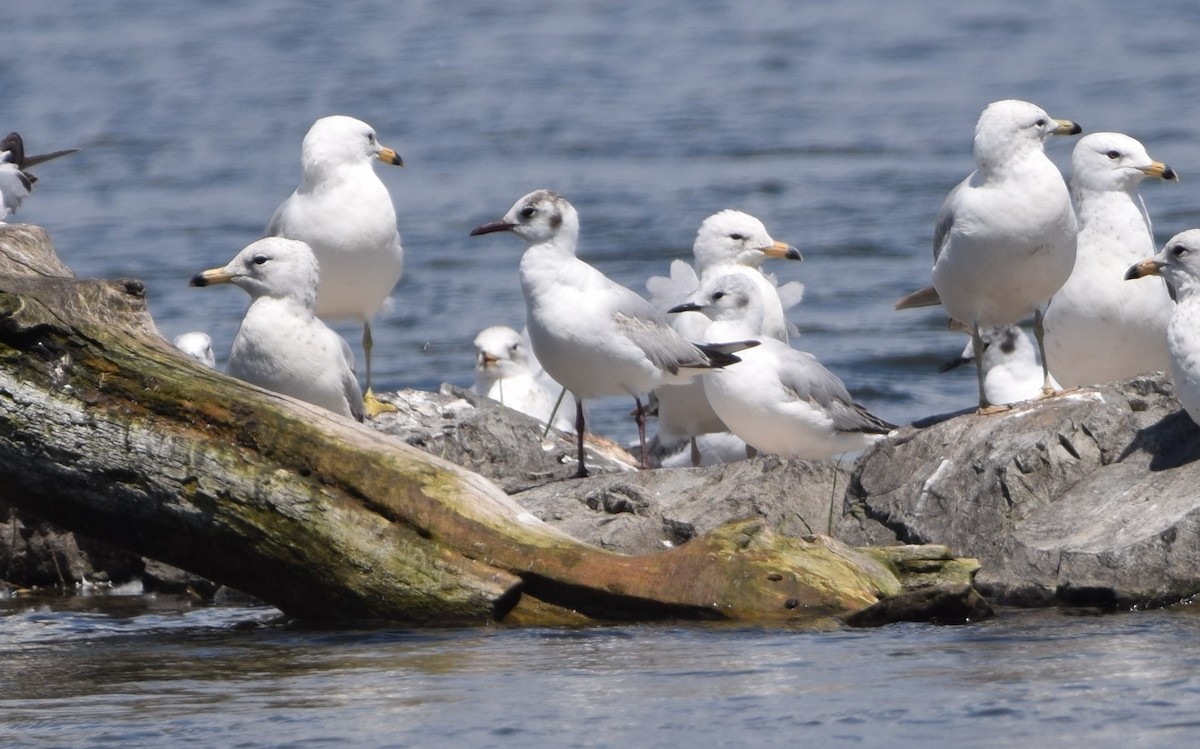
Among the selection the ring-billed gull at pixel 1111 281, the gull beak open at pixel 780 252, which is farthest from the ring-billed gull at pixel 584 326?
the gull beak open at pixel 780 252

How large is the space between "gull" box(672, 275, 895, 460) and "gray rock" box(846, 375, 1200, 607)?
72 centimetres

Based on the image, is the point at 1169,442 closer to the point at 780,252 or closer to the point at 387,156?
the point at 780,252

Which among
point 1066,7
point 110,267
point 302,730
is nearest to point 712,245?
point 302,730

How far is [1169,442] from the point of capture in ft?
25.8

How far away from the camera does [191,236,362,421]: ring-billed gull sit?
8586 mm

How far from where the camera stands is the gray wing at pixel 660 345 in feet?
29.6

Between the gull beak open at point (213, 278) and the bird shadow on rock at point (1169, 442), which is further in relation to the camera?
the gull beak open at point (213, 278)

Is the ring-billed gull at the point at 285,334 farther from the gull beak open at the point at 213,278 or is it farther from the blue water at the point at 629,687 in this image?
the blue water at the point at 629,687

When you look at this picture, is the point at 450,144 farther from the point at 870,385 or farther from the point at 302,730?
the point at 302,730

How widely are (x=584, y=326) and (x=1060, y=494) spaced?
2304 mm

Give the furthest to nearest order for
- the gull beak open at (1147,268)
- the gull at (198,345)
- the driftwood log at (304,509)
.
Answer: the gull at (198,345)
the gull beak open at (1147,268)
the driftwood log at (304,509)

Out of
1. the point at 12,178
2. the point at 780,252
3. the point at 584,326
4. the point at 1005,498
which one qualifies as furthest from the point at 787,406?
the point at 12,178

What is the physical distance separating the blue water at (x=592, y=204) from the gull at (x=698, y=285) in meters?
3.10

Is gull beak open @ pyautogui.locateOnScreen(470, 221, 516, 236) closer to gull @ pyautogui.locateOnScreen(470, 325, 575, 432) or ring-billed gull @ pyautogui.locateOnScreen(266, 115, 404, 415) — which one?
ring-billed gull @ pyautogui.locateOnScreen(266, 115, 404, 415)
